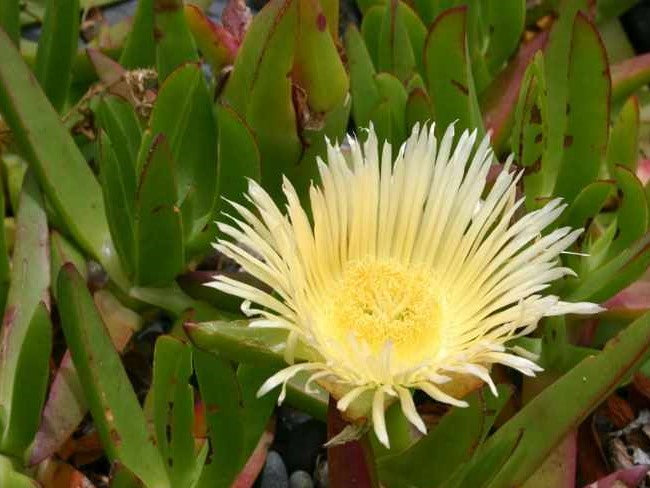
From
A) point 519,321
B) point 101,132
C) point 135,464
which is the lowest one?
point 135,464

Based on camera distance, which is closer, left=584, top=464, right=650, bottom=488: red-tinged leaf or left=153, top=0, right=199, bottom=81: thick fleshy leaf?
left=584, top=464, right=650, bottom=488: red-tinged leaf

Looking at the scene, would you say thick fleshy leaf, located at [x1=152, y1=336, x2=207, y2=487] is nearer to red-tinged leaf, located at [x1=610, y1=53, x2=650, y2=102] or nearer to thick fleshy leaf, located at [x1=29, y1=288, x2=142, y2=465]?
thick fleshy leaf, located at [x1=29, y1=288, x2=142, y2=465]

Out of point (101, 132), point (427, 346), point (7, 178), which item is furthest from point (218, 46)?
point (427, 346)

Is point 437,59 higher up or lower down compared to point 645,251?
higher up

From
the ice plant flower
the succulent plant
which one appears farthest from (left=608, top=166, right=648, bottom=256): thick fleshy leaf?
the ice plant flower

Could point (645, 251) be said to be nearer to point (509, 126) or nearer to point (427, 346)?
point (427, 346)

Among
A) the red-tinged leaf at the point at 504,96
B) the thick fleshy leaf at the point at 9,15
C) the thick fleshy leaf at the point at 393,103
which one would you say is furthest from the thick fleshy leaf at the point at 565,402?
the thick fleshy leaf at the point at 9,15
